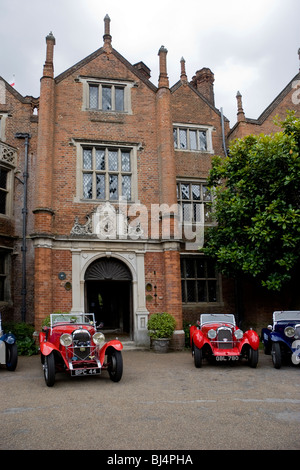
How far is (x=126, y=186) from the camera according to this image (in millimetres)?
13695

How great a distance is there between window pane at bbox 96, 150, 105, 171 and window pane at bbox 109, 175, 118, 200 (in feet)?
1.58

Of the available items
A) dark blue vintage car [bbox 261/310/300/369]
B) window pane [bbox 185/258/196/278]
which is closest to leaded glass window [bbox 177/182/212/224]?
window pane [bbox 185/258/196/278]

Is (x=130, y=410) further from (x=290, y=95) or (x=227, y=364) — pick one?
(x=290, y=95)

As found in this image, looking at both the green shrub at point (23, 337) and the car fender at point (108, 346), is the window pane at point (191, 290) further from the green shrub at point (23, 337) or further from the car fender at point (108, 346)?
the car fender at point (108, 346)

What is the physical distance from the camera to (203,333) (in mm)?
9656

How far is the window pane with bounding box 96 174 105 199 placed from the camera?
1335 cm

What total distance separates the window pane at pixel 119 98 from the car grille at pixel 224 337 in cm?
946

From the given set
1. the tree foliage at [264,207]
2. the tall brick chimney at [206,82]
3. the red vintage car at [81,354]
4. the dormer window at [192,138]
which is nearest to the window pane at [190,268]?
the tree foliage at [264,207]

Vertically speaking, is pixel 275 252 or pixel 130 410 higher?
pixel 275 252

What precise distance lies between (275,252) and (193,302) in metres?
4.35

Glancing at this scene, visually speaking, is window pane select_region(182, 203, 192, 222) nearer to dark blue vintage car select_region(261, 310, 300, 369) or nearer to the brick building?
the brick building

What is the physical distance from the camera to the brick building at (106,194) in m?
12.4

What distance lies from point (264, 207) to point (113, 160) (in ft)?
19.1
